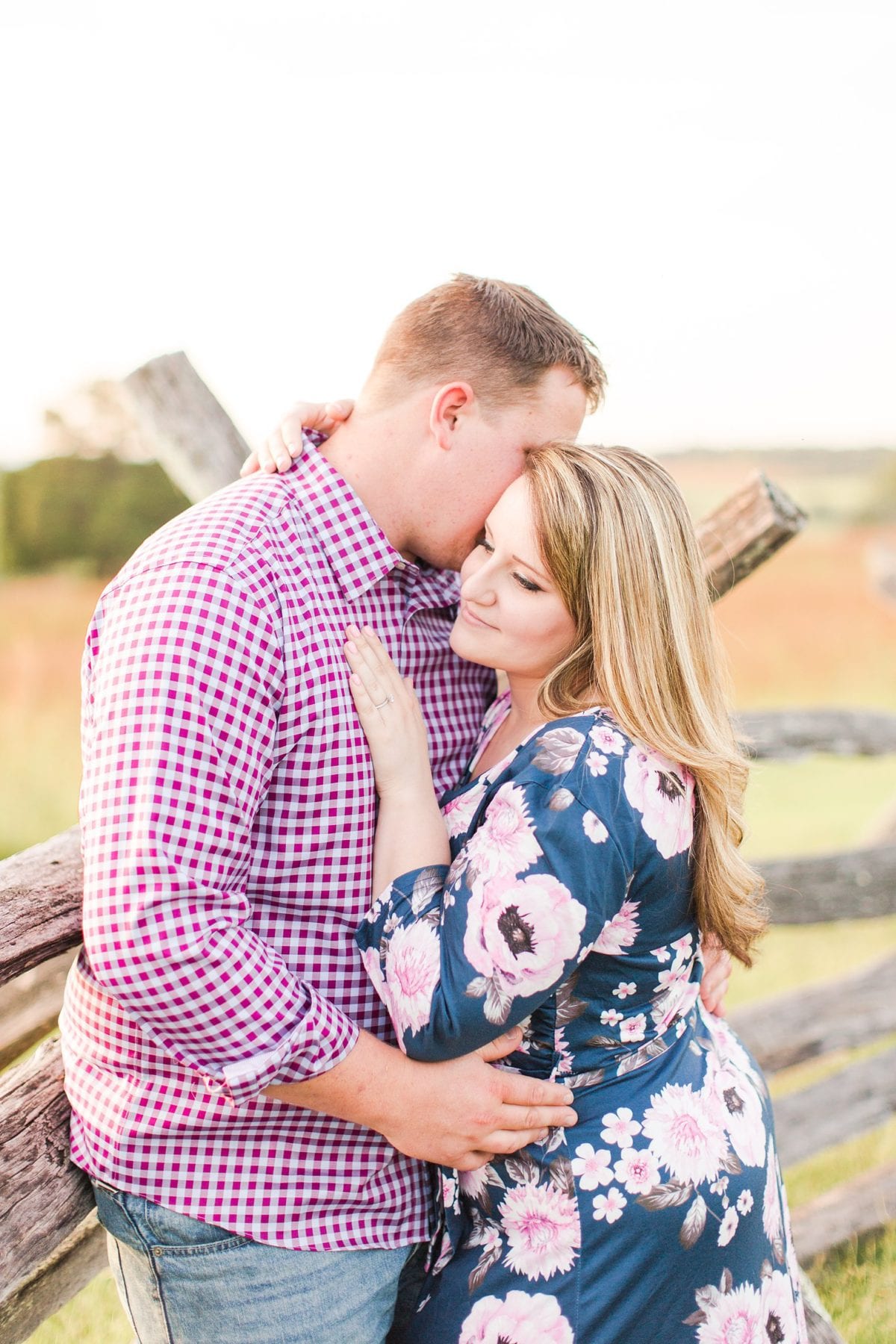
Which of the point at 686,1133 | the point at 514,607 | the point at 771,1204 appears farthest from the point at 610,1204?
the point at 514,607

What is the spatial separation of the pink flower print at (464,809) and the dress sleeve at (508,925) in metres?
0.19

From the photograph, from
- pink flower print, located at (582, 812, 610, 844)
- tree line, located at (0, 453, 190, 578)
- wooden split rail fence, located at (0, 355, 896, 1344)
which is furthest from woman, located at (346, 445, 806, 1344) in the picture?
tree line, located at (0, 453, 190, 578)

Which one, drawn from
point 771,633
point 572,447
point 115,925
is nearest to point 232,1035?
point 115,925

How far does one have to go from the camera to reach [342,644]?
204 cm

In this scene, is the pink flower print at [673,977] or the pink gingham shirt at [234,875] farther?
the pink flower print at [673,977]

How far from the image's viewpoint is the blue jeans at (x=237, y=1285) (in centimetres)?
187

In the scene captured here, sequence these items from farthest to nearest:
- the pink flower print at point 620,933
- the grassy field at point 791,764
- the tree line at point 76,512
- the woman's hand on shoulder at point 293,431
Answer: the tree line at point 76,512 < the grassy field at point 791,764 < the woman's hand on shoulder at point 293,431 < the pink flower print at point 620,933

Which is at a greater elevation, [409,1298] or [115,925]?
[115,925]

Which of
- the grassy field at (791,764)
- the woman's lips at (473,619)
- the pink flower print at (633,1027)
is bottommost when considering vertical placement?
the grassy field at (791,764)

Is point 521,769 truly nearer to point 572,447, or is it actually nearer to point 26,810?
point 572,447

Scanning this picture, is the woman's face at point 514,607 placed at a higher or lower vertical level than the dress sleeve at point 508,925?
higher

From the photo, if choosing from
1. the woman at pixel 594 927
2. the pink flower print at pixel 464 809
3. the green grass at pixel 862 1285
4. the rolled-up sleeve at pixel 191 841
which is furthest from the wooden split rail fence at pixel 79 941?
the pink flower print at pixel 464 809

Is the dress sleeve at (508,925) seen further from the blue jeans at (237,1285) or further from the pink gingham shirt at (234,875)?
the blue jeans at (237,1285)

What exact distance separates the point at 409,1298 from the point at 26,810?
7.17 m
